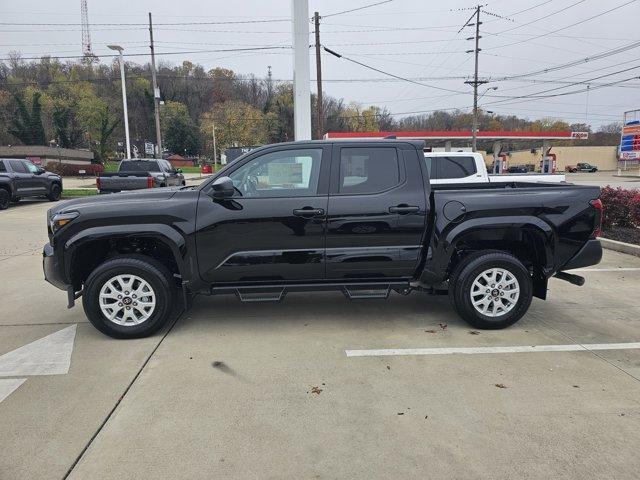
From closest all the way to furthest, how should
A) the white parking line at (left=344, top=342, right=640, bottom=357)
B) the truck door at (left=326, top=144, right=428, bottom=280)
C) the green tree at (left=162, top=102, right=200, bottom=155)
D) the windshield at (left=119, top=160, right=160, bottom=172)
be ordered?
1. the white parking line at (left=344, top=342, right=640, bottom=357)
2. the truck door at (left=326, top=144, right=428, bottom=280)
3. the windshield at (left=119, top=160, right=160, bottom=172)
4. the green tree at (left=162, top=102, right=200, bottom=155)

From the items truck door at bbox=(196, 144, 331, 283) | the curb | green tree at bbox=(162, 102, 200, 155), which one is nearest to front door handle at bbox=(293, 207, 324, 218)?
truck door at bbox=(196, 144, 331, 283)

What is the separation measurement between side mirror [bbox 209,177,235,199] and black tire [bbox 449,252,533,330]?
7.86ft

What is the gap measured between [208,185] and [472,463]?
325cm

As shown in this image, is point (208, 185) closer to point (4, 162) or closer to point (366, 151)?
point (366, 151)

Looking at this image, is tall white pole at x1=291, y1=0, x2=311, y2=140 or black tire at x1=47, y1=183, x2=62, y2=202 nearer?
tall white pole at x1=291, y1=0, x2=311, y2=140

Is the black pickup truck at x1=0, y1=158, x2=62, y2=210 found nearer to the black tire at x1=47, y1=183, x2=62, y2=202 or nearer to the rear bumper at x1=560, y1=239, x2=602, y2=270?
the black tire at x1=47, y1=183, x2=62, y2=202

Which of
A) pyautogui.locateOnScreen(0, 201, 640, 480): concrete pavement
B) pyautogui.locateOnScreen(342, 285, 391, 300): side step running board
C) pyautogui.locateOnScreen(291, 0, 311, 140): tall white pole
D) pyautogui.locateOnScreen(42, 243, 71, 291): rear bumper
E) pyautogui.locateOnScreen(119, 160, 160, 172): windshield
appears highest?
pyautogui.locateOnScreen(291, 0, 311, 140): tall white pole

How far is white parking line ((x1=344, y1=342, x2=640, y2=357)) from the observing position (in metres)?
4.21

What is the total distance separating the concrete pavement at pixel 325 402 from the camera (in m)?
2.73

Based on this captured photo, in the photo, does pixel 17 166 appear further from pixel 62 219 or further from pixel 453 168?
pixel 453 168

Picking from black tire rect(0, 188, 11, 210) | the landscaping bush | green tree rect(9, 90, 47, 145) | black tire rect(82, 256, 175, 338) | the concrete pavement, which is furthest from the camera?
green tree rect(9, 90, 47, 145)

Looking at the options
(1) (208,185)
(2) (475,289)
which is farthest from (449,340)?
(1) (208,185)

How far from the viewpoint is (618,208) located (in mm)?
9648

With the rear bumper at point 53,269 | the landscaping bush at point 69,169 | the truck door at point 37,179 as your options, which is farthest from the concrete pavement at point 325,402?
the landscaping bush at point 69,169
